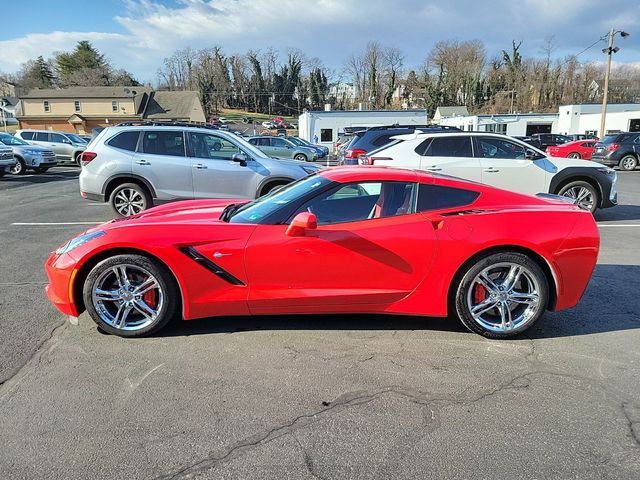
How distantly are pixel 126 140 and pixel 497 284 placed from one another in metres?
7.49

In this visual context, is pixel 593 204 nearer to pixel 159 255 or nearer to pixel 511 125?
pixel 159 255

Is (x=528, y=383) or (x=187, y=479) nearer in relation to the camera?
(x=187, y=479)

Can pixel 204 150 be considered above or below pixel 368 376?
above

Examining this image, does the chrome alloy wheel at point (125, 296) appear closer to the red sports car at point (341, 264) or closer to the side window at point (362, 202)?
the red sports car at point (341, 264)

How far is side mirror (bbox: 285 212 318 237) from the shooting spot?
341 cm

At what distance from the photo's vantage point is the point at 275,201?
157 inches

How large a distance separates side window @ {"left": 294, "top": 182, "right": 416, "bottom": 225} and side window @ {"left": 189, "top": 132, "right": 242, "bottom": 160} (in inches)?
207

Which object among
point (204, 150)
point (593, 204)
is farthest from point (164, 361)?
point (593, 204)

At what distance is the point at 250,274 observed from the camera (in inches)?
140

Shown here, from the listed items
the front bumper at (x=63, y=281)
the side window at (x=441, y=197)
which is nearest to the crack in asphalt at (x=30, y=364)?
the front bumper at (x=63, y=281)

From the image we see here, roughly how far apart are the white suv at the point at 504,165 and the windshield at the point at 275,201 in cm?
479

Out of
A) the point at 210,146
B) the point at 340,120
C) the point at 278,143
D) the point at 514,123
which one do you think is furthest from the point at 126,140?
the point at 514,123

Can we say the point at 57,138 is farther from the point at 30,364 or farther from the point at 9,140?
the point at 30,364

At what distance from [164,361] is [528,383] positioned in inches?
102
